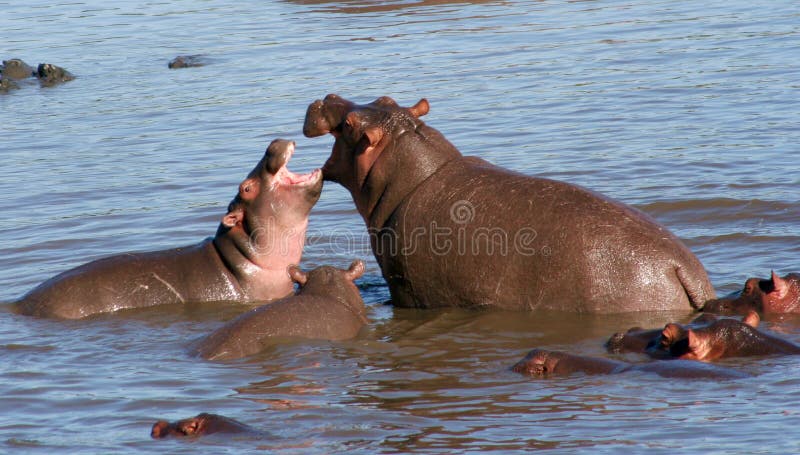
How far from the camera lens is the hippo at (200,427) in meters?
6.63

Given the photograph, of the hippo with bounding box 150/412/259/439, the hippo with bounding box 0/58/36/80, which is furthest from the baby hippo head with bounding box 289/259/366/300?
the hippo with bounding box 0/58/36/80

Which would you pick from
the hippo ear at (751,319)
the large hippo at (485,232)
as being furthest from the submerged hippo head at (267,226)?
the hippo ear at (751,319)

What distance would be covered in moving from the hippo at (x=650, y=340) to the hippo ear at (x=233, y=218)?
138 inches

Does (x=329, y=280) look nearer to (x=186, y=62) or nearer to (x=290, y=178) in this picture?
(x=290, y=178)

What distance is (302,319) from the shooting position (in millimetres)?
8539

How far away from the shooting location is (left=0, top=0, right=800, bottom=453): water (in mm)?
6926

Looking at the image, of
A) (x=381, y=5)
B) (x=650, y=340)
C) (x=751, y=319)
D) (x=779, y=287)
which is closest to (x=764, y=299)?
(x=779, y=287)

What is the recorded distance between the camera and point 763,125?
14.4 m

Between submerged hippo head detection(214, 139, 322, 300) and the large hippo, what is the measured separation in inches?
17.4

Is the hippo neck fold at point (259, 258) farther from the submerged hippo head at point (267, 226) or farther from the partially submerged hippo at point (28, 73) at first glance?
the partially submerged hippo at point (28, 73)

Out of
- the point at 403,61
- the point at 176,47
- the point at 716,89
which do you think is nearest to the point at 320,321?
the point at 716,89

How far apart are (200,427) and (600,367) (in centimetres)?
244

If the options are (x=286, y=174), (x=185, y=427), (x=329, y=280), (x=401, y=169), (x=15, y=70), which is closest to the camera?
(x=185, y=427)

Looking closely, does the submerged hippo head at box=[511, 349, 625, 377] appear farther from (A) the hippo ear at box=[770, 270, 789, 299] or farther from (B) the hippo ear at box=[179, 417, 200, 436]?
(B) the hippo ear at box=[179, 417, 200, 436]
